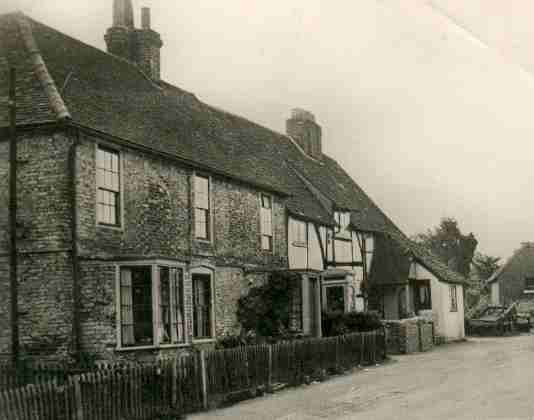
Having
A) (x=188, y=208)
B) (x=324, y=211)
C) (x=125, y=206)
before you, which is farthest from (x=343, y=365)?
(x=324, y=211)

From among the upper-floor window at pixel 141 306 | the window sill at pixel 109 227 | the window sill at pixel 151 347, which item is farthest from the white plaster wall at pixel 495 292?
the window sill at pixel 109 227

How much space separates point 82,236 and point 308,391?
5.84 meters

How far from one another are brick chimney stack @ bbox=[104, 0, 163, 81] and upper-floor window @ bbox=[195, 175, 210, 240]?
5.06 meters

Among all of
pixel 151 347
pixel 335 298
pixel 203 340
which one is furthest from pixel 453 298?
pixel 151 347

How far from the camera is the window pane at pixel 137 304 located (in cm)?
1667

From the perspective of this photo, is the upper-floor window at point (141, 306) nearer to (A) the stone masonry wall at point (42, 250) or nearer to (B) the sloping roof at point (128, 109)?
(A) the stone masonry wall at point (42, 250)

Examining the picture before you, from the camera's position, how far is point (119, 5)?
2381 cm

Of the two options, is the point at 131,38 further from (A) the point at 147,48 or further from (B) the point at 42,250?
(B) the point at 42,250

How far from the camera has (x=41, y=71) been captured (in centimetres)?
1672

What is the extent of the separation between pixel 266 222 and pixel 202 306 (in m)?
4.80

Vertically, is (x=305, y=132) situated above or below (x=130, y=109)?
above

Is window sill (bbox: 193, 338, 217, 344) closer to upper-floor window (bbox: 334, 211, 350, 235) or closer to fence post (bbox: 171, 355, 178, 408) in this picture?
fence post (bbox: 171, 355, 178, 408)

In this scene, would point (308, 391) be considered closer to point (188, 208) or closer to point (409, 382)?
point (409, 382)

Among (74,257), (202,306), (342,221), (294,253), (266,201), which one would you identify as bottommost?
(202,306)
